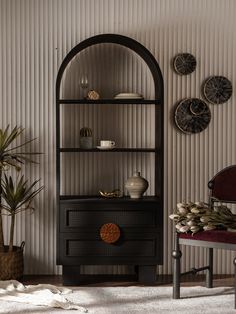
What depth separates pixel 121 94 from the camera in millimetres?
5238

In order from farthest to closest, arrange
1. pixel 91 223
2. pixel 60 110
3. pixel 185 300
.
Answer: pixel 60 110 < pixel 91 223 < pixel 185 300

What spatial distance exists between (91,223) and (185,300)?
3.31 feet

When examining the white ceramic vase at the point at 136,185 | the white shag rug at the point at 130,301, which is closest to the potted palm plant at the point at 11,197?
the white shag rug at the point at 130,301

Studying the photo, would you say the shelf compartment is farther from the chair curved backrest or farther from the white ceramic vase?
the chair curved backrest

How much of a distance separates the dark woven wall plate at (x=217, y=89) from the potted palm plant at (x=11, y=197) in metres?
1.59

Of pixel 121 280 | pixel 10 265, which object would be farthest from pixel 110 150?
pixel 10 265

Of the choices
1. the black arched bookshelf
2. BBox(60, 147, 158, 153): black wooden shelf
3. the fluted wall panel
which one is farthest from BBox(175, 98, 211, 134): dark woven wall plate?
the black arched bookshelf

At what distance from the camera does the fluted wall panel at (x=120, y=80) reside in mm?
5461

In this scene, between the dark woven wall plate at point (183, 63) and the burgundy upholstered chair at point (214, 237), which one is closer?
the burgundy upholstered chair at point (214, 237)

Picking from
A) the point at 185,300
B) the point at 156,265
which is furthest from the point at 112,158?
the point at 185,300

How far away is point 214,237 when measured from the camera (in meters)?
4.40

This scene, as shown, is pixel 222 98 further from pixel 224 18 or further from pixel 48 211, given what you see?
pixel 48 211

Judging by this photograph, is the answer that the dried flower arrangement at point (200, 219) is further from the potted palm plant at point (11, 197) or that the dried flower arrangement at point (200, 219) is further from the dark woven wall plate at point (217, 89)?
the potted palm plant at point (11, 197)

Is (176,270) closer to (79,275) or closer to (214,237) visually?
(214,237)
